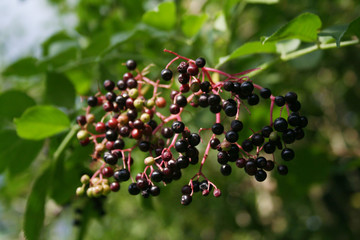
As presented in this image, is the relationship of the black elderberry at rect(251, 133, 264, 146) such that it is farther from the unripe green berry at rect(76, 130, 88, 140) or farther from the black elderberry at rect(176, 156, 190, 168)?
the unripe green berry at rect(76, 130, 88, 140)

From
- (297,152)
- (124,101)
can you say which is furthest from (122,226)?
(124,101)

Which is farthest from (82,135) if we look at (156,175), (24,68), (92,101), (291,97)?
(24,68)

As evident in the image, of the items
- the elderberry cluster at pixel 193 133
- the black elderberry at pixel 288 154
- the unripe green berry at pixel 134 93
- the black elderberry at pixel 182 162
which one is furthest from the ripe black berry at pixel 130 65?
the black elderberry at pixel 288 154

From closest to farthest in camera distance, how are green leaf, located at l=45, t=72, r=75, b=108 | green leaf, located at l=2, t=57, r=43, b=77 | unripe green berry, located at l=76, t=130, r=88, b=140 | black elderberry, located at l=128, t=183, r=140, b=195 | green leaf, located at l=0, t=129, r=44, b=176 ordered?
1. black elderberry, located at l=128, t=183, r=140, b=195
2. unripe green berry, located at l=76, t=130, r=88, b=140
3. green leaf, located at l=0, t=129, r=44, b=176
4. green leaf, located at l=45, t=72, r=75, b=108
5. green leaf, located at l=2, t=57, r=43, b=77

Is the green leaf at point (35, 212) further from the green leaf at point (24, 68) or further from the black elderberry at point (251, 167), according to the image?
the black elderberry at point (251, 167)

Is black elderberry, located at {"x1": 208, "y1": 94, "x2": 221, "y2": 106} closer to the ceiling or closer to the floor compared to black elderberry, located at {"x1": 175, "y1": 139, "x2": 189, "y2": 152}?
closer to the ceiling

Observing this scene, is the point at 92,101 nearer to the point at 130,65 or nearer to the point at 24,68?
the point at 130,65

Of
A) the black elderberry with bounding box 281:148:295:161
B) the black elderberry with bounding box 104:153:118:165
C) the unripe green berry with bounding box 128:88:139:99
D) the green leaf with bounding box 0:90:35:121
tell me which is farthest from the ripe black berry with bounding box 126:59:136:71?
the black elderberry with bounding box 281:148:295:161

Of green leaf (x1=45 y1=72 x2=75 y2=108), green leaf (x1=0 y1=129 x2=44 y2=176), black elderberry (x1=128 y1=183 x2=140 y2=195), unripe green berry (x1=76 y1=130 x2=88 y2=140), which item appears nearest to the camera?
black elderberry (x1=128 y1=183 x2=140 y2=195)
